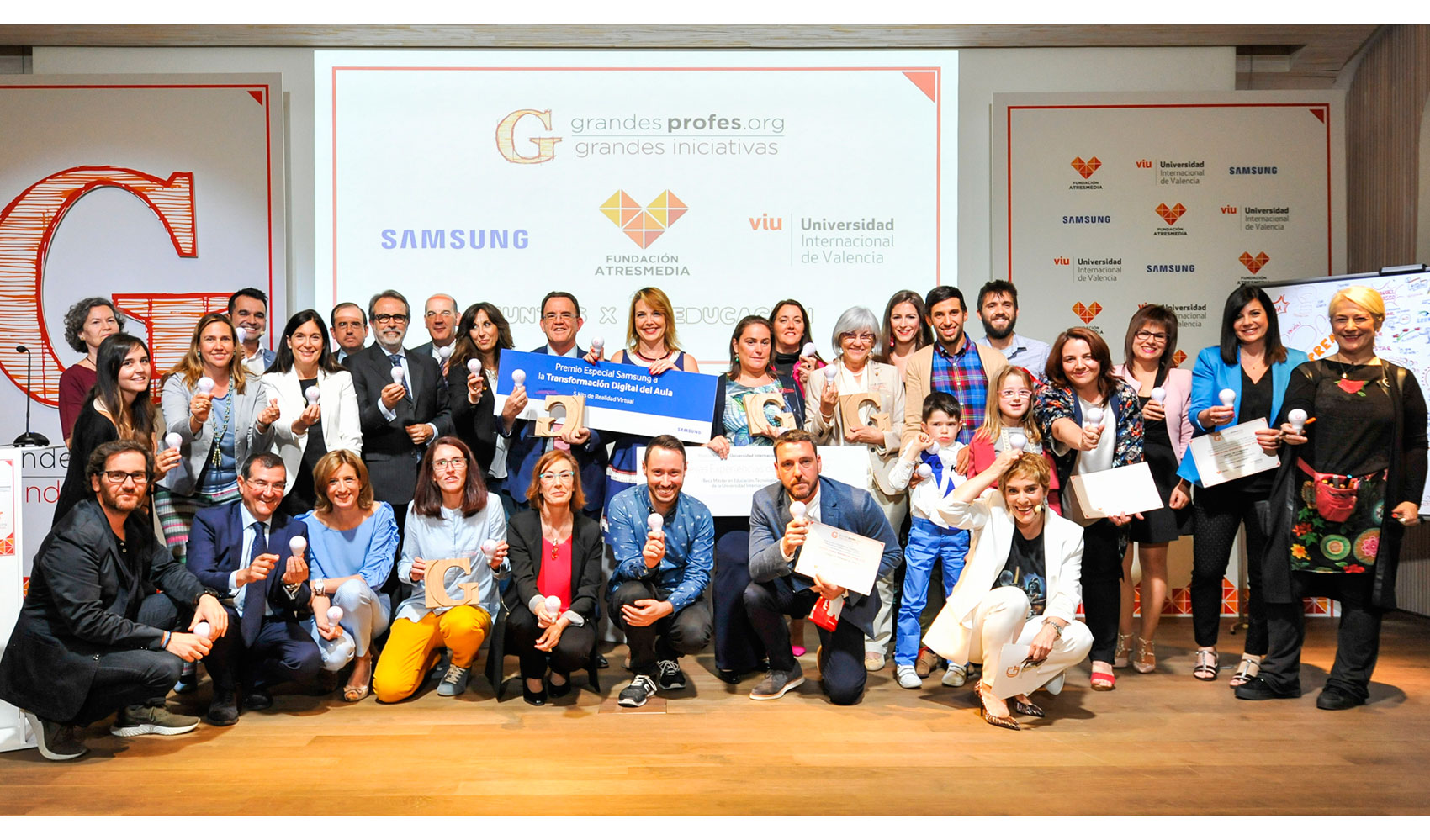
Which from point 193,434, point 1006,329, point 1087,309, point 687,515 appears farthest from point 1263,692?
point 193,434

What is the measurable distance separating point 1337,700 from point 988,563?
151 cm

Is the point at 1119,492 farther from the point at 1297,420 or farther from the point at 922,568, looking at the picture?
the point at 922,568

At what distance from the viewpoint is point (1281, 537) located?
3.89 metres

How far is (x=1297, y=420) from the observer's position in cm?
380

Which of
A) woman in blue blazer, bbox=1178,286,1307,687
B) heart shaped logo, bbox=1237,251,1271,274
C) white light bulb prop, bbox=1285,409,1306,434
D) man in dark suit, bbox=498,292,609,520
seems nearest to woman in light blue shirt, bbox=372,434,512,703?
man in dark suit, bbox=498,292,609,520

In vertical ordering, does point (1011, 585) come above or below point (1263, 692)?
above

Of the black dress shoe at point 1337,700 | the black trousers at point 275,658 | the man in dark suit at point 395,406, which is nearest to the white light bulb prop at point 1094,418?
the black dress shoe at point 1337,700

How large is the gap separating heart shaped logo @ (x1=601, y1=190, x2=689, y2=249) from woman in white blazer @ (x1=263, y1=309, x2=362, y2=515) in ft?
6.63

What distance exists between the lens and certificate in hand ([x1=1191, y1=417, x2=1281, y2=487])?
3.99 m

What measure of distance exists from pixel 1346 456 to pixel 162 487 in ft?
15.7

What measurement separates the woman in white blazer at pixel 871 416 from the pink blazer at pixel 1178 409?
1.05m

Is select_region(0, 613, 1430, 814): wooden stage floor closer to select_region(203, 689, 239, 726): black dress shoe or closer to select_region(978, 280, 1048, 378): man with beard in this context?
select_region(203, 689, 239, 726): black dress shoe

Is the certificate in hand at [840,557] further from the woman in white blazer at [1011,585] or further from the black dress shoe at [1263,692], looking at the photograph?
the black dress shoe at [1263,692]

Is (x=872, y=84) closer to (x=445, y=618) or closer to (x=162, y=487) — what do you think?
(x=445, y=618)
